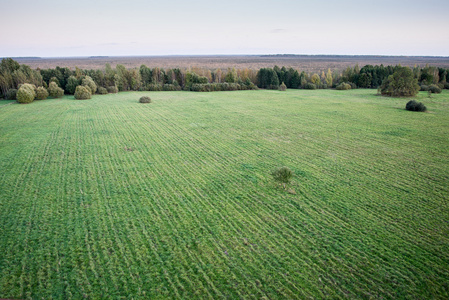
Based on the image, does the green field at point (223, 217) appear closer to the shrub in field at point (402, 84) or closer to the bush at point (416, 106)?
the bush at point (416, 106)

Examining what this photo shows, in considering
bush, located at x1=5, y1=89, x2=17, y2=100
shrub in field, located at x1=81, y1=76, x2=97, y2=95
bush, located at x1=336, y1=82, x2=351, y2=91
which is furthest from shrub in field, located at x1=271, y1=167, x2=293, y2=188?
bush, located at x1=336, y1=82, x2=351, y2=91

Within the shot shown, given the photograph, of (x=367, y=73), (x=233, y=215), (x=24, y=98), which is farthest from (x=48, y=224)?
(x=367, y=73)

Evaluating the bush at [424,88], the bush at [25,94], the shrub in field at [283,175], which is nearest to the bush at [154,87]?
the bush at [25,94]

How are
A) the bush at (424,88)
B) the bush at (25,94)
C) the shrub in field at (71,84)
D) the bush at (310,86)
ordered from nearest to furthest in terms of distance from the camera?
1. the bush at (25,94)
2. the shrub in field at (71,84)
3. the bush at (424,88)
4. the bush at (310,86)

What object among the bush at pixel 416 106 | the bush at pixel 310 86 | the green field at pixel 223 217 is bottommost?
the green field at pixel 223 217

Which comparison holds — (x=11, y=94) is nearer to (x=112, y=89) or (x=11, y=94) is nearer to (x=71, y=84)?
(x=71, y=84)

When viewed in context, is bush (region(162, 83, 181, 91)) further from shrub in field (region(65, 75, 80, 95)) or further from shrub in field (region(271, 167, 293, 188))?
shrub in field (region(271, 167, 293, 188))

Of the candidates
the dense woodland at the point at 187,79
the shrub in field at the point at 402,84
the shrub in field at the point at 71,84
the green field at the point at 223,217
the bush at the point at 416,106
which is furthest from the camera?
the shrub in field at the point at 71,84

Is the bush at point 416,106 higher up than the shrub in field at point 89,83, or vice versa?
the shrub in field at point 89,83
